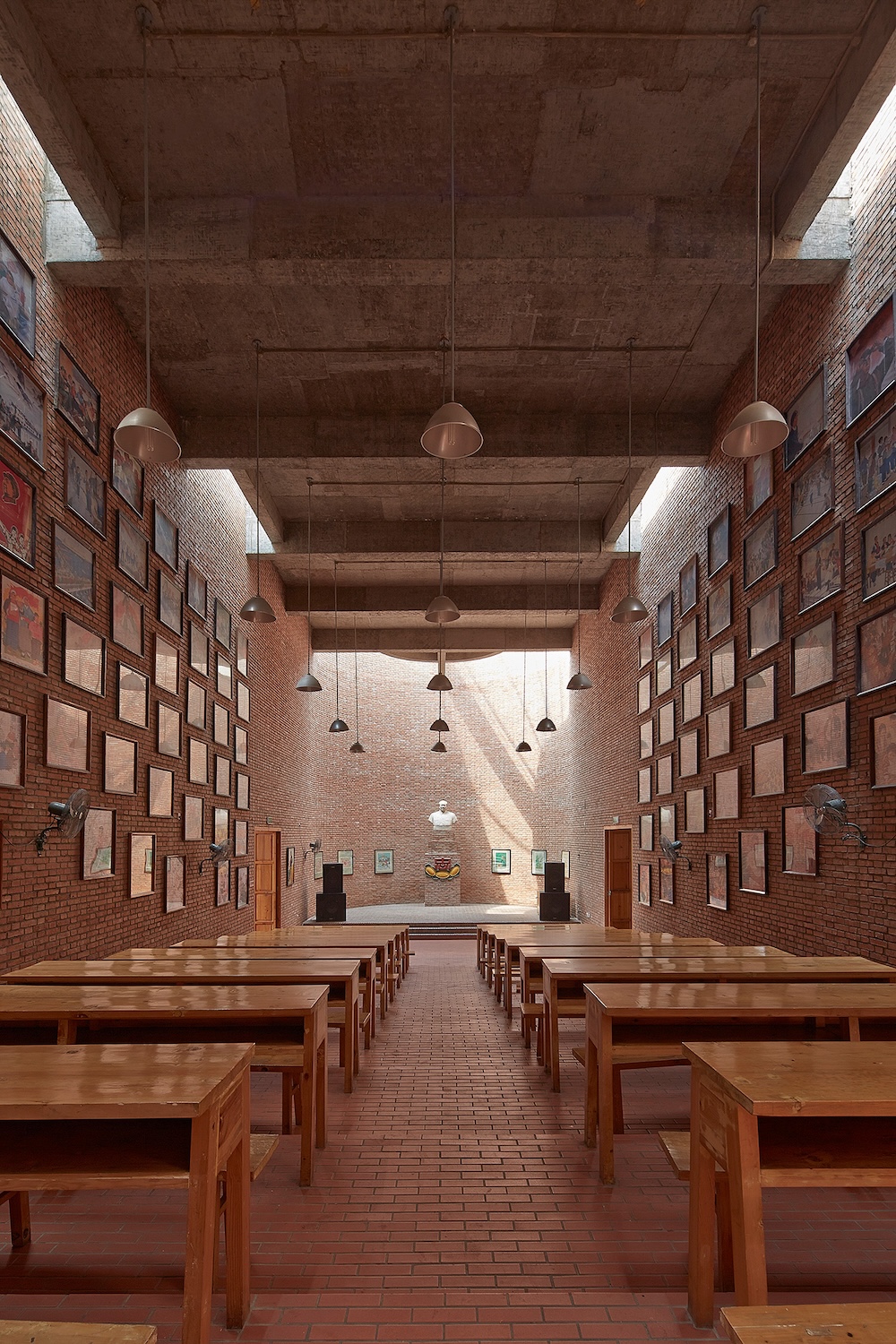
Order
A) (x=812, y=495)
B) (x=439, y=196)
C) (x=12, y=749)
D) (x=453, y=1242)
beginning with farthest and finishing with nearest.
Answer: (x=812, y=495), (x=439, y=196), (x=12, y=749), (x=453, y=1242)

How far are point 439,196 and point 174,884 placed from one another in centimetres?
781

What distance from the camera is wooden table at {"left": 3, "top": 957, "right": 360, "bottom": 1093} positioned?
592 centimetres

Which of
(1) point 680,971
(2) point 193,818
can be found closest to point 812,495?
(1) point 680,971

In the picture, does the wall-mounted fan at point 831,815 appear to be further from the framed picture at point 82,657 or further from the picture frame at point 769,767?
the framed picture at point 82,657

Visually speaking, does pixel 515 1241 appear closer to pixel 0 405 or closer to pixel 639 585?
pixel 0 405

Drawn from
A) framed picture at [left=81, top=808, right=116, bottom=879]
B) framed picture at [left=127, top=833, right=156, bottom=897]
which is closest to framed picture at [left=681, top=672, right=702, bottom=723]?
framed picture at [left=127, top=833, right=156, bottom=897]

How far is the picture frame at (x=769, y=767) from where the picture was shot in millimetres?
8984

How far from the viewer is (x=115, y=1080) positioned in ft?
10.4

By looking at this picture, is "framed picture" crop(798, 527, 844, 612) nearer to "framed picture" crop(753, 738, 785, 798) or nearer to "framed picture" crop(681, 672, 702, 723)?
"framed picture" crop(753, 738, 785, 798)

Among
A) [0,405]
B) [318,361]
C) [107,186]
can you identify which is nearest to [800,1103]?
[0,405]

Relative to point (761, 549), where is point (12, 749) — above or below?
below

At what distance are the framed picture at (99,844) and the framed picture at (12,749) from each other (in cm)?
112

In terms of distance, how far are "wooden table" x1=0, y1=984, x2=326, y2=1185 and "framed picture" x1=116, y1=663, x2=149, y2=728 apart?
12.9ft

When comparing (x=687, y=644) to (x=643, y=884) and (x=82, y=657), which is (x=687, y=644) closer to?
(x=643, y=884)
